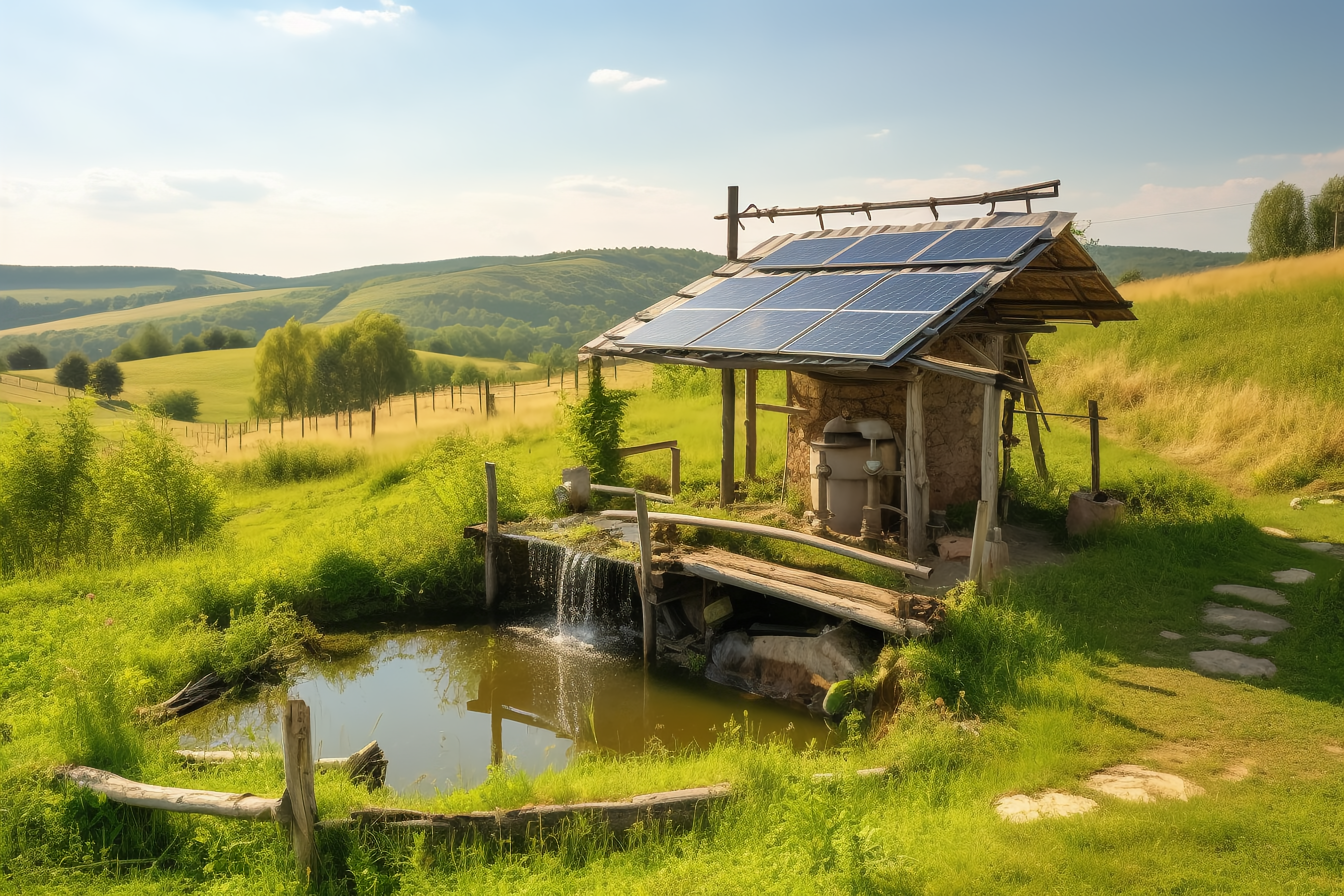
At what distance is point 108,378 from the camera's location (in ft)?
212

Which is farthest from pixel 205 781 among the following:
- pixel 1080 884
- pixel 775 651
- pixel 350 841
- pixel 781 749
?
pixel 1080 884

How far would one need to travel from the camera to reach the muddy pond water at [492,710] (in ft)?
29.7

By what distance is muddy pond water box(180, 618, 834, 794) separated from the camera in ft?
29.7

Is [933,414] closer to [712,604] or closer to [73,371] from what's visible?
[712,604]

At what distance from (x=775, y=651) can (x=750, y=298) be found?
18.9 ft

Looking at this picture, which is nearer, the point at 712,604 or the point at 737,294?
the point at 712,604

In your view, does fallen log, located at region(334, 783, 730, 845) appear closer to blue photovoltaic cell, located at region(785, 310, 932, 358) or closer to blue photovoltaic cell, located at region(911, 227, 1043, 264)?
blue photovoltaic cell, located at region(785, 310, 932, 358)

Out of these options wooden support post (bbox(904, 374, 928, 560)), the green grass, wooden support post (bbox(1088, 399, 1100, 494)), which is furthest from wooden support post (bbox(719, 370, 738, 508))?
wooden support post (bbox(1088, 399, 1100, 494))

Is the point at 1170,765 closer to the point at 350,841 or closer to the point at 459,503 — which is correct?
the point at 350,841

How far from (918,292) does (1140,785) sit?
6.66m

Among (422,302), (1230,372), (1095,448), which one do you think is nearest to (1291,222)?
(1230,372)

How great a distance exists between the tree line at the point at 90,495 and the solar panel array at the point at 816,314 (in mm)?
8633

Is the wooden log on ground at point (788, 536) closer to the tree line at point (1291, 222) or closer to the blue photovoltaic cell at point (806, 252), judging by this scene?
the blue photovoltaic cell at point (806, 252)

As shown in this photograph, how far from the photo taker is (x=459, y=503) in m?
14.8
